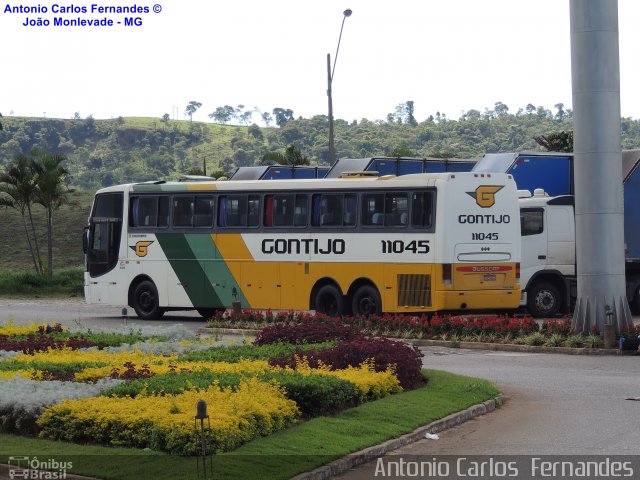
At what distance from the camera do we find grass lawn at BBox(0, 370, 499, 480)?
10.3 m

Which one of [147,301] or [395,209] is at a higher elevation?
[395,209]

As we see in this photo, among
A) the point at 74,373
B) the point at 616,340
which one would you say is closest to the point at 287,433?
the point at 74,373

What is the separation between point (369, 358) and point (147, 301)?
57.5ft

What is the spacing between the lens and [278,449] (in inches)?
444

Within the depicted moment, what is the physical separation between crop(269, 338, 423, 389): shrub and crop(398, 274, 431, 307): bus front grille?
35.6 feet

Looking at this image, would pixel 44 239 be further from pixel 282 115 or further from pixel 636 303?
pixel 282 115

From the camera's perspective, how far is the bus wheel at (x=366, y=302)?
92.9 ft

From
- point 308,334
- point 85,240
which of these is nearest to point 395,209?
point 308,334

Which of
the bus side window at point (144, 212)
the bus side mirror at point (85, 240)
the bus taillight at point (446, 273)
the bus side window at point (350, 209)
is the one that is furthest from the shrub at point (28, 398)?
the bus side mirror at point (85, 240)

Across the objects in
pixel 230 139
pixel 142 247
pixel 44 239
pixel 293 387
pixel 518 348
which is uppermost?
pixel 230 139

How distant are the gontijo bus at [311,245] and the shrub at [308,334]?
312 inches

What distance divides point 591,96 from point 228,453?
14048 mm

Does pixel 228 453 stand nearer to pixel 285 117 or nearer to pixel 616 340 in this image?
pixel 616 340

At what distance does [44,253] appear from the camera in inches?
2557
